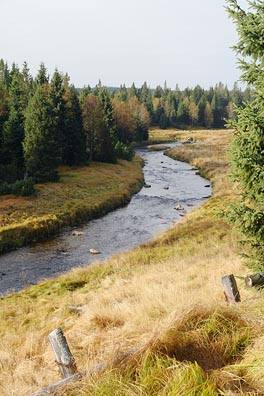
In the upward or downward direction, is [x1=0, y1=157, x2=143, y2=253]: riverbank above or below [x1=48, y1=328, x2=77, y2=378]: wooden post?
below

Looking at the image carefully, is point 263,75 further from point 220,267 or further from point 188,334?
point 220,267

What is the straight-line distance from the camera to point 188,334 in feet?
19.7

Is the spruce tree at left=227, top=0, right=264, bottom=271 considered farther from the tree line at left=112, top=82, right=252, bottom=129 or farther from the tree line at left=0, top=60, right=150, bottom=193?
the tree line at left=112, top=82, right=252, bottom=129

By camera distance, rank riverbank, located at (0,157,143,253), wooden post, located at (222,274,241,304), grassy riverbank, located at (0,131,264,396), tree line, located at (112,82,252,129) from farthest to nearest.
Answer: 1. tree line, located at (112,82,252,129)
2. riverbank, located at (0,157,143,253)
3. wooden post, located at (222,274,241,304)
4. grassy riverbank, located at (0,131,264,396)

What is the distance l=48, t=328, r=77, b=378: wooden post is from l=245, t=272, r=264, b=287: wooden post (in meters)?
4.04

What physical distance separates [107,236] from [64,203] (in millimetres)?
8634

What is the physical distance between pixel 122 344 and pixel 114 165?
51525mm

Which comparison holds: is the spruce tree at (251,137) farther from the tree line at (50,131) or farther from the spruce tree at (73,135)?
the spruce tree at (73,135)

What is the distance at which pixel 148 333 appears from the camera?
20.9ft

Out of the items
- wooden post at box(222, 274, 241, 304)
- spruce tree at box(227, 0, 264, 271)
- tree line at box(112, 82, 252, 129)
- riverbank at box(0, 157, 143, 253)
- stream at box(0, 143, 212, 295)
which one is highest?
tree line at box(112, 82, 252, 129)

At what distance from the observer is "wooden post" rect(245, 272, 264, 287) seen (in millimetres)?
7652

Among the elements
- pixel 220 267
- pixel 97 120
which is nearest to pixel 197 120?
pixel 97 120

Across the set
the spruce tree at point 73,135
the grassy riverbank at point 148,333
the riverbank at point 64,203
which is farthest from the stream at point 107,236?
the spruce tree at point 73,135

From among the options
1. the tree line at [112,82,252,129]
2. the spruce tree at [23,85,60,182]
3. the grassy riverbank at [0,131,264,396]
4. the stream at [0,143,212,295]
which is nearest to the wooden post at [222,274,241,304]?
the grassy riverbank at [0,131,264,396]
